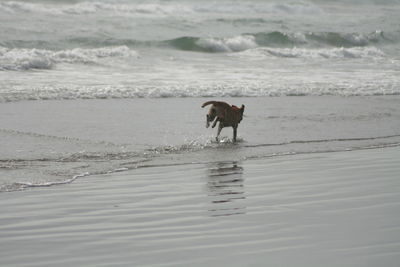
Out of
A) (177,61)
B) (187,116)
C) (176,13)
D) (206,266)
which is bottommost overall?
(206,266)

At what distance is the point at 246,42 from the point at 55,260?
2148cm

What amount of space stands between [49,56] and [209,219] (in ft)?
45.2

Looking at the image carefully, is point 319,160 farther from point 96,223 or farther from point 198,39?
point 198,39

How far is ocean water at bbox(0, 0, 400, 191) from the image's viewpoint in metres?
8.89

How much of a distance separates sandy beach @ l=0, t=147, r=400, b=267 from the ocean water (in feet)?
2.32

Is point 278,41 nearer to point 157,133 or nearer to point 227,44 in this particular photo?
point 227,44

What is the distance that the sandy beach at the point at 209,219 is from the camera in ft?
15.7

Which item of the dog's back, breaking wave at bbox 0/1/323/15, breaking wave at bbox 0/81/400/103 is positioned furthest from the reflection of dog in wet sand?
breaking wave at bbox 0/1/323/15

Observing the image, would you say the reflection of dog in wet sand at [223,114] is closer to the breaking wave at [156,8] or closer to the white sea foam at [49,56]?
the white sea foam at [49,56]

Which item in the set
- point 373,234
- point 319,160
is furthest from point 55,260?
point 319,160

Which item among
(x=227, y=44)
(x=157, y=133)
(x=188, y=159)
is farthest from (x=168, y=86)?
(x=227, y=44)

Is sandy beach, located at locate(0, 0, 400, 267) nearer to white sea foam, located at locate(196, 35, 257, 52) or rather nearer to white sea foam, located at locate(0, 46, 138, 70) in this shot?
white sea foam, located at locate(0, 46, 138, 70)

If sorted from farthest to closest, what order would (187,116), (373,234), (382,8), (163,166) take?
(382,8) → (187,116) → (163,166) → (373,234)

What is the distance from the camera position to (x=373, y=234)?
5301mm
